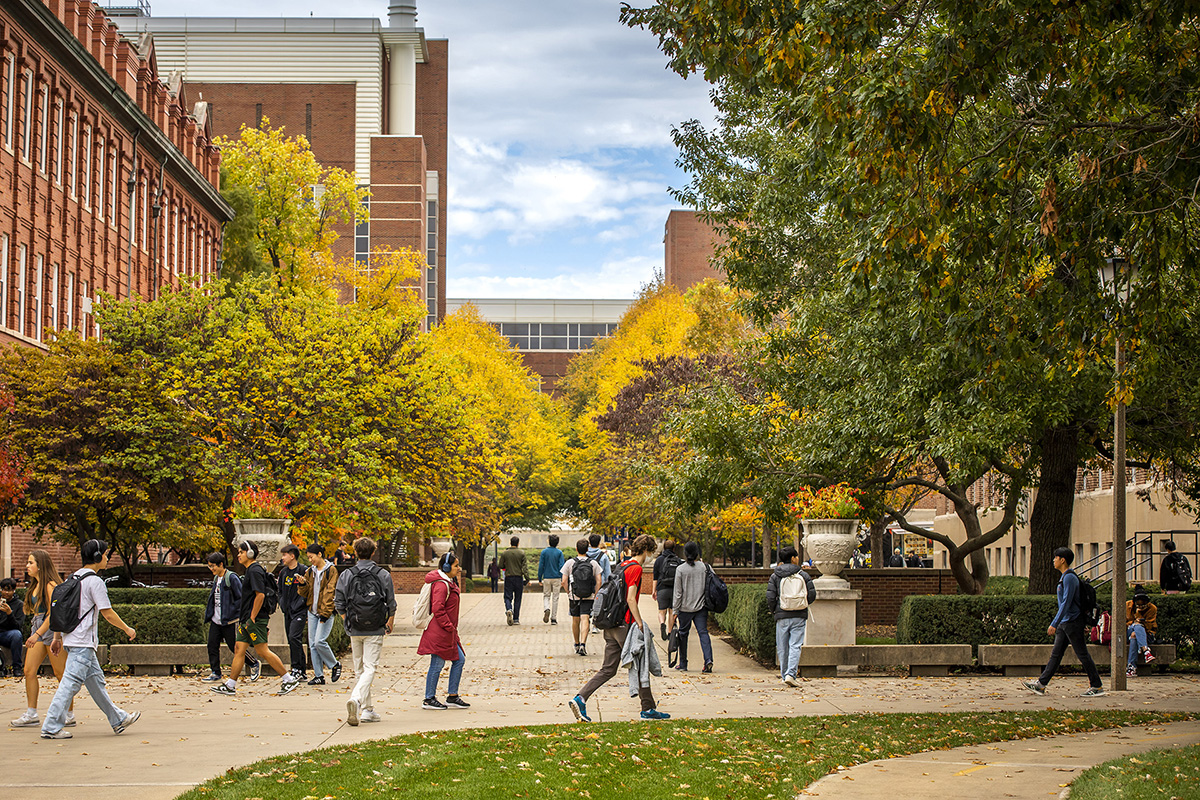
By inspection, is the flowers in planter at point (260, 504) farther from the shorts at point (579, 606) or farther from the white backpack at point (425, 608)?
the white backpack at point (425, 608)

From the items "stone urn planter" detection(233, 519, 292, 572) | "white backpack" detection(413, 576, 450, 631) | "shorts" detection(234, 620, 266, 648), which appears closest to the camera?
"white backpack" detection(413, 576, 450, 631)

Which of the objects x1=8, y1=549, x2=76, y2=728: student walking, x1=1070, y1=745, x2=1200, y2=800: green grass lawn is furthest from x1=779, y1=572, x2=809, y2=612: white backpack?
x1=8, y1=549, x2=76, y2=728: student walking

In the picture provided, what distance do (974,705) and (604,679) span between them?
419 centimetres

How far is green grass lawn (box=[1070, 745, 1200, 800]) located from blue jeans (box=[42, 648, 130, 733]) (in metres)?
7.63

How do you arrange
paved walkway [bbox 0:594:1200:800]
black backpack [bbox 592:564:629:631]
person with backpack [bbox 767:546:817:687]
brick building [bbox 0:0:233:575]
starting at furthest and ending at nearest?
brick building [bbox 0:0:233:575] < person with backpack [bbox 767:546:817:687] < black backpack [bbox 592:564:629:631] < paved walkway [bbox 0:594:1200:800]

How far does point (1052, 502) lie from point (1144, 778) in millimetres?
11258

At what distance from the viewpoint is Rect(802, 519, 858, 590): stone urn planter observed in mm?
17906

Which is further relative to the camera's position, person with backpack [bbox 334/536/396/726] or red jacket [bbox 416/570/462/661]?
red jacket [bbox 416/570/462/661]

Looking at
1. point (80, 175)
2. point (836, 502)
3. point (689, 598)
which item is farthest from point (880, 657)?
point (80, 175)

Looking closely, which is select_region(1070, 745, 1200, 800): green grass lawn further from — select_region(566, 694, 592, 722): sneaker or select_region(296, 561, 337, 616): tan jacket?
select_region(296, 561, 337, 616): tan jacket

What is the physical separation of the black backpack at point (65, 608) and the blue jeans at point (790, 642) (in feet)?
27.4

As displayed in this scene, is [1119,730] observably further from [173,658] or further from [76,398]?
[76,398]

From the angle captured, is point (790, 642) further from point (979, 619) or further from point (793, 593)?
point (979, 619)

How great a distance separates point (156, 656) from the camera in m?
16.9
